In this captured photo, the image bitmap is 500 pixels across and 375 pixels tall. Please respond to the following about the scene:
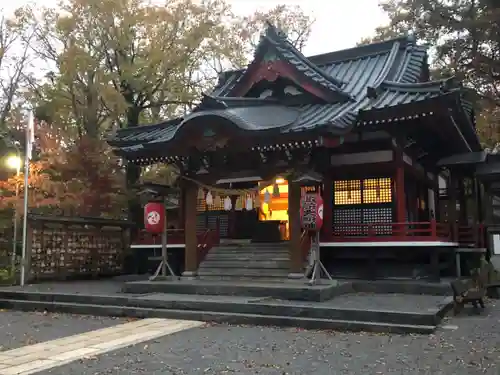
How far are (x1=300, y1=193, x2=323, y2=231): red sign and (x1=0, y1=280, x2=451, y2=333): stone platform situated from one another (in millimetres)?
1428

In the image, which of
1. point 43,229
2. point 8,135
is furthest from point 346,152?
point 8,135

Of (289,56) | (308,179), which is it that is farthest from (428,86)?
(289,56)

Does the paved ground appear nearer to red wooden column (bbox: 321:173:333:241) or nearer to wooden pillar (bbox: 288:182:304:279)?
wooden pillar (bbox: 288:182:304:279)

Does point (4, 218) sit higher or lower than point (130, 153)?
lower

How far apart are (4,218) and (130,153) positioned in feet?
18.8

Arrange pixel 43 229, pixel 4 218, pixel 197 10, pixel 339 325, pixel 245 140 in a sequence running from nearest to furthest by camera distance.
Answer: pixel 339 325 → pixel 245 140 → pixel 43 229 → pixel 4 218 → pixel 197 10

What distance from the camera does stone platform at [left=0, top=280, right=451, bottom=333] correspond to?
8.65 metres

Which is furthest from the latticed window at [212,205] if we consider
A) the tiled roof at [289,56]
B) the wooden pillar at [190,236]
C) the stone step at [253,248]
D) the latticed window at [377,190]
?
the latticed window at [377,190]

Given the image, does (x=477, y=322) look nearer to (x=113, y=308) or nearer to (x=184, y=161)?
(x=113, y=308)

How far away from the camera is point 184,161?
14.6m

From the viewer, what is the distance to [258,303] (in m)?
9.77

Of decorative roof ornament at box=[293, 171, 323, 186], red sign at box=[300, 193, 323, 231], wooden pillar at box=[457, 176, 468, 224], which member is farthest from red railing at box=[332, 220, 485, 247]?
wooden pillar at box=[457, 176, 468, 224]

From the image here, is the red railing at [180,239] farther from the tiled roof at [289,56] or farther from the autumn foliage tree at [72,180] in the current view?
the tiled roof at [289,56]

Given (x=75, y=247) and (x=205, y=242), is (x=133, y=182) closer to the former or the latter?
(x=75, y=247)
